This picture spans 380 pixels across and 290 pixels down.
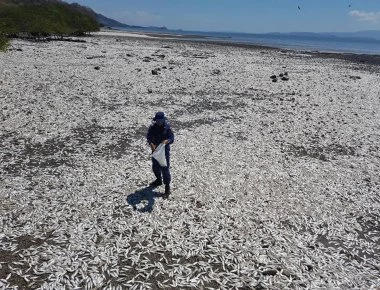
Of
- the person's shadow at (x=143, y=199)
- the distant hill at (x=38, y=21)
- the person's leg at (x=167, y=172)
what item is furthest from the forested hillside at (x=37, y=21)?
the person's leg at (x=167, y=172)

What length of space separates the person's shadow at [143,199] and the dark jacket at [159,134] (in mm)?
1694

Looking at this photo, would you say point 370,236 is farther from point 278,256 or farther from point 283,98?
point 283,98

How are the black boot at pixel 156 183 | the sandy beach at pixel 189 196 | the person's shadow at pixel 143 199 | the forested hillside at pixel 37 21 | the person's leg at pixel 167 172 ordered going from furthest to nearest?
the forested hillside at pixel 37 21
the black boot at pixel 156 183
the person's leg at pixel 167 172
the person's shadow at pixel 143 199
the sandy beach at pixel 189 196

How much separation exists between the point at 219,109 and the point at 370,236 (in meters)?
15.9

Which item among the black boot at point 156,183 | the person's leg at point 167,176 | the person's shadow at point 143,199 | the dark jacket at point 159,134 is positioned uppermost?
the dark jacket at point 159,134

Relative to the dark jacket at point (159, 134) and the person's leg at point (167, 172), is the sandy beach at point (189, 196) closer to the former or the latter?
the person's leg at point (167, 172)

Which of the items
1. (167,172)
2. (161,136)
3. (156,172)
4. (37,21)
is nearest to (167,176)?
(167,172)

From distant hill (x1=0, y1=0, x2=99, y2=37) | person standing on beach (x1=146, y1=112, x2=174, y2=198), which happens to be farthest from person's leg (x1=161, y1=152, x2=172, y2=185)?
distant hill (x1=0, y1=0, x2=99, y2=37)

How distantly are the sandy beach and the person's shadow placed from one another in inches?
2.6

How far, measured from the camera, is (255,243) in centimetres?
1040

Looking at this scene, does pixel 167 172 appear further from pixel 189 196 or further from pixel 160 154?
pixel 189 196

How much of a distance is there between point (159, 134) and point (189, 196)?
2.40m

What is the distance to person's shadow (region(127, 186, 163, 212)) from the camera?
11.8 meters

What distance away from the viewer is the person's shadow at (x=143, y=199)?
38.8ft
